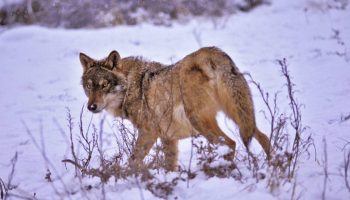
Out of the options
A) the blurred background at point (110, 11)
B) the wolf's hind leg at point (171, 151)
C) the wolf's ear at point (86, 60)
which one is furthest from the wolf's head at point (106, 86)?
the blurred background at point (110, 11)

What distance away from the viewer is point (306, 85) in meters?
9.00

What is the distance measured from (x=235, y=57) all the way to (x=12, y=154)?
6.13 m

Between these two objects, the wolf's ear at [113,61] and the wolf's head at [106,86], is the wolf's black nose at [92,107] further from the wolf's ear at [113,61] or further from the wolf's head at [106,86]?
the wolf's ear at [113,61]

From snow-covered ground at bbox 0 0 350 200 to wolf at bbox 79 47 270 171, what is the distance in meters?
0.76

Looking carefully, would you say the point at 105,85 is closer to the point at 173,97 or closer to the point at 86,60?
the point at 86,60

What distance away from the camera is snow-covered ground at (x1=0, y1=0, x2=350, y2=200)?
14.5 feet

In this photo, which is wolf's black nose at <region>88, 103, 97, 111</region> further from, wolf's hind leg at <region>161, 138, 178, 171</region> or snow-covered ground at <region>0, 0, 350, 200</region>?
wolf's hind leg at <region>161, 138, 178, 171</region>

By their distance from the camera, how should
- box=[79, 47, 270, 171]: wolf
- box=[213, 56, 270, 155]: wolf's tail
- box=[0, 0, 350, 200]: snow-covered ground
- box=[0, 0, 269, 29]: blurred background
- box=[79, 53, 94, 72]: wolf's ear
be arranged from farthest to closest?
box=[0, 0, 269, 29]: blurred background → box=[79, 53, 94, 72]: wolf's ear → box=[79, 47, 270, 171]: wolf → box=[213, 56, 270, 155]: wolf's tail → box=[0, 0, 350, 200]: snow-covered ground

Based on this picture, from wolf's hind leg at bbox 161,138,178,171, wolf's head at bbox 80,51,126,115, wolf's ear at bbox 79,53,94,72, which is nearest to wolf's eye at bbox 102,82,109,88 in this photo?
wolf's head at bbox 80,51,126,115

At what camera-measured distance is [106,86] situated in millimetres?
6445

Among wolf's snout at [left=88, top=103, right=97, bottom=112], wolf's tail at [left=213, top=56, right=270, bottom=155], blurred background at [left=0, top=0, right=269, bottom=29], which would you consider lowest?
wolf's snout at [left=88, top=103, right=97, bottom=112]

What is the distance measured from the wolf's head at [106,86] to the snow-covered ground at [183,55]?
1022 mm

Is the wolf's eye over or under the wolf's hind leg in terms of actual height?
over

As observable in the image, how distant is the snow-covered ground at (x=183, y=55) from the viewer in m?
4.43
